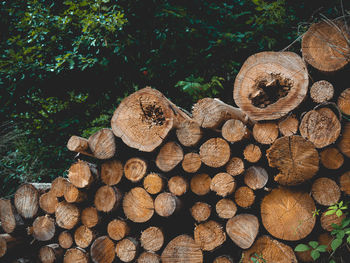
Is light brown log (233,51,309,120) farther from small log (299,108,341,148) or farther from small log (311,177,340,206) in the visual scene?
Answer: small log (311,177,340,206)

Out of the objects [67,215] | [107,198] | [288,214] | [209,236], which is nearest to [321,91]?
[288,214]

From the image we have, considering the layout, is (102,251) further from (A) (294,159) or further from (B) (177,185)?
(A) (294,159)

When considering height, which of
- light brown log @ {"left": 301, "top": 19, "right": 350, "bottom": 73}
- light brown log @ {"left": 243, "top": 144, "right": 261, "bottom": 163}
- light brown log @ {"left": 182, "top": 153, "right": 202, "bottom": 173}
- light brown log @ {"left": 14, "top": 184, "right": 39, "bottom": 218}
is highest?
light brown log @ {"left": 301, "top": 19, "right": 350, "bottom": 73}

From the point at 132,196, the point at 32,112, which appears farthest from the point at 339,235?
the point at 32,112

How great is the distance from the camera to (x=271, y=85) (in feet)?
6.19

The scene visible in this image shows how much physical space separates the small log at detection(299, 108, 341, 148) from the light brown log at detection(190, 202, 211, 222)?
80cm

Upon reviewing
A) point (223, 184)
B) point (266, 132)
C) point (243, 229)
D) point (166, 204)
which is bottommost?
point (243, 229)

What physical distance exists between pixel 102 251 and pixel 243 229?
3.47 feet

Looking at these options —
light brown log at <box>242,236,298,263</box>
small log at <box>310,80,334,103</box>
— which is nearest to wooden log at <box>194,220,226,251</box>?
light brown log at <box>242,236,298,263</box>

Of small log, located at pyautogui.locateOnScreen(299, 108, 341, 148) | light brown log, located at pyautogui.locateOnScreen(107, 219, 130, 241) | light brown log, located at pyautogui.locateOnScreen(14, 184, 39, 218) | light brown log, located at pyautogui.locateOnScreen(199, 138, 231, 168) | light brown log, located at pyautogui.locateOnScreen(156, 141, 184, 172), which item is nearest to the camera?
small log, located at pyautogui.locateOnScreen(299, 108, 341, 148)

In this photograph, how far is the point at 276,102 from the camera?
1.85m

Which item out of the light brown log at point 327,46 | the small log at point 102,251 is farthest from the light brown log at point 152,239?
the light brown log at point 327,46

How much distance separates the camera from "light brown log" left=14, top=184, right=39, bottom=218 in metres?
2.41

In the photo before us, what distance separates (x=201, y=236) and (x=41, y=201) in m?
1.34
